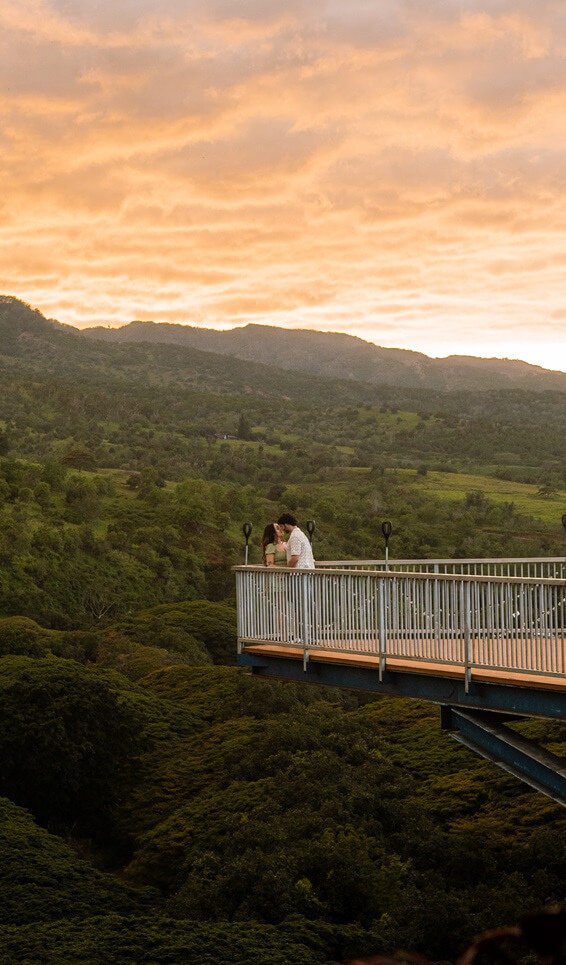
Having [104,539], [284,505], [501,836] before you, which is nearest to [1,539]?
[104,539]

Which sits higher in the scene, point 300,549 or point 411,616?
point 300,549

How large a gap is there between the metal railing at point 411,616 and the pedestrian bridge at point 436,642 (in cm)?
2

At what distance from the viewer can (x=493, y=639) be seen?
12.6m

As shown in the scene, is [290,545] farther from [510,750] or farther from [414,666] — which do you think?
[510,750]

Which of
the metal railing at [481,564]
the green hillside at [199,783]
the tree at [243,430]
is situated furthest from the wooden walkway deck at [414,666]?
the tree at [243,430]

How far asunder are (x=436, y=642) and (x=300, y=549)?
269 centimetres

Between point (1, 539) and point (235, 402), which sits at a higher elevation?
point (235, 402)

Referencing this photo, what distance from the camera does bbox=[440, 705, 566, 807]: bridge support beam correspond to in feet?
43.3

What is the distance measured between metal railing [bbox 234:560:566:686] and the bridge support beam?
0.74 m

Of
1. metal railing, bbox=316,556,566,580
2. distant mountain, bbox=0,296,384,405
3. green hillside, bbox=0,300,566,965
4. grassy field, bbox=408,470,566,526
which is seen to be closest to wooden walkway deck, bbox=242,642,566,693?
metal railing, bbox=316,556,566,580

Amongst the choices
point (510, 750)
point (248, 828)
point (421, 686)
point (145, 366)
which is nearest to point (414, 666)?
point (421, 686)

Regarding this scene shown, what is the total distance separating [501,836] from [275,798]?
4.54m

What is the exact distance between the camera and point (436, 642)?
14.1 meters

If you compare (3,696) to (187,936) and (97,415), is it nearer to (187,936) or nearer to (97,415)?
(187,936)
